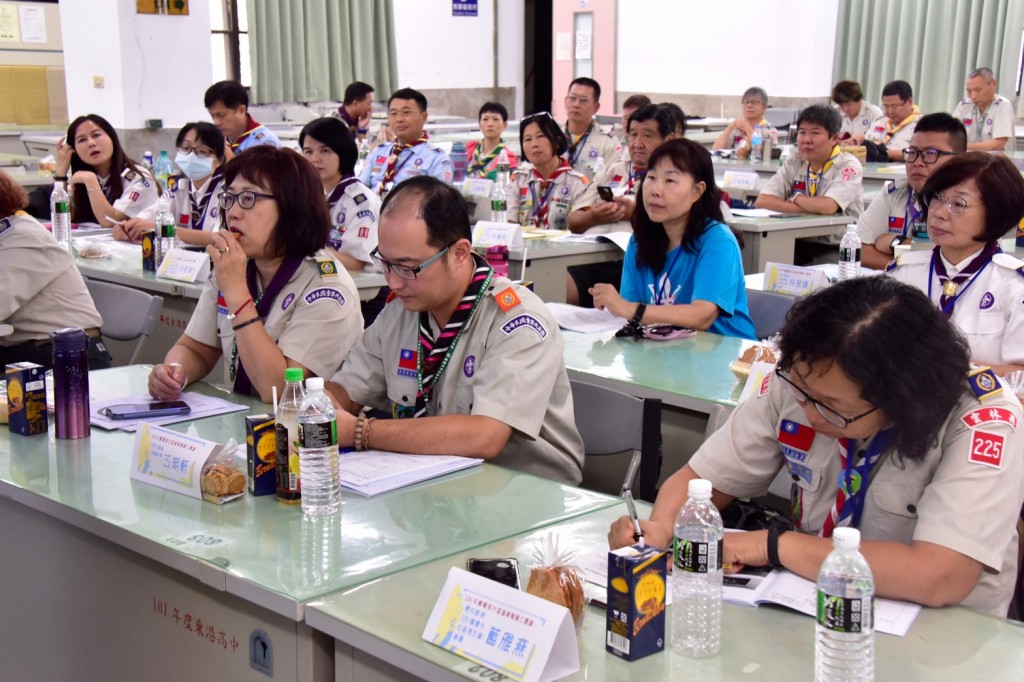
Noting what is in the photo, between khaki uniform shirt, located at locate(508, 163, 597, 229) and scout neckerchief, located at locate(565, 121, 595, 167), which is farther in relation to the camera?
scout neckerchief, located at locate(565, 121, 595, 167)

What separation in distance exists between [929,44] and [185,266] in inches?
333

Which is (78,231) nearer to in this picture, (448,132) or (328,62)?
(448,132)

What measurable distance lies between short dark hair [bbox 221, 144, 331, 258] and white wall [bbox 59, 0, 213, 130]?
20.3 ft

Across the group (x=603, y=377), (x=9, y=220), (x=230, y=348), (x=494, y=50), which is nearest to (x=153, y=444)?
(x=230, y=348)

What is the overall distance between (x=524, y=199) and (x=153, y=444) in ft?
13.4

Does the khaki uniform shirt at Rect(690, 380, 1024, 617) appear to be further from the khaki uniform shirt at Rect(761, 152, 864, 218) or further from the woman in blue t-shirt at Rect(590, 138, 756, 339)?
the khaki uniform shirt at Rect(761, 152, 864, 218)

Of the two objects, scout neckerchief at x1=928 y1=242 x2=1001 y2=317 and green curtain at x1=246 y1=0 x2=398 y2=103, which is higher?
green curtain at x1=246 y1=0 x2=398 y2=103

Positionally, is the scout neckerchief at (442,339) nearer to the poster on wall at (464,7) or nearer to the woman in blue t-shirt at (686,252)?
the woman in blue t-shirt at (686,252)

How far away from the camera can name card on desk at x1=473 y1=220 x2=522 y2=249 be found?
5012mm

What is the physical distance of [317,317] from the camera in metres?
2.72

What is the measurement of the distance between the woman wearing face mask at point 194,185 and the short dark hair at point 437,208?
3.18 metres

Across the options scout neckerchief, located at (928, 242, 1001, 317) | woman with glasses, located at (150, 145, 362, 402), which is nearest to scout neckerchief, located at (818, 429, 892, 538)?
woman with glasses, located at (150, 145, 362, 402)

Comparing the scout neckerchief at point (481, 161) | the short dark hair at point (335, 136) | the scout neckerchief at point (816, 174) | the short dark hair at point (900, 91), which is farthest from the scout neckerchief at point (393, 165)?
the short dark hair at point (900, 91)

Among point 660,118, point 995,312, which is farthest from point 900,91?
point 995,312
